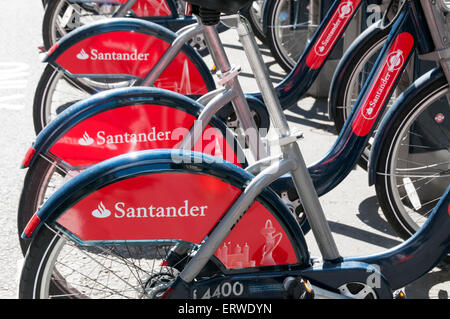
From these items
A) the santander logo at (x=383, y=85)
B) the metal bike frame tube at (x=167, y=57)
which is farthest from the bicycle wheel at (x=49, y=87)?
the santander logo at (x=383, y=85)

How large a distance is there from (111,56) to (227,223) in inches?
75.6

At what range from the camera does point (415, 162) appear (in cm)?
379

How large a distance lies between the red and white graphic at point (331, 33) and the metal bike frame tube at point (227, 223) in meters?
1.77

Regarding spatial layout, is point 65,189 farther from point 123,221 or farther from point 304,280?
point 304,280

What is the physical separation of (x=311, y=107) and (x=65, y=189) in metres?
3.56

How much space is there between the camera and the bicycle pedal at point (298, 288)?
2.31m

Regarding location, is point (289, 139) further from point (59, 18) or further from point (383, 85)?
point (59, 18)

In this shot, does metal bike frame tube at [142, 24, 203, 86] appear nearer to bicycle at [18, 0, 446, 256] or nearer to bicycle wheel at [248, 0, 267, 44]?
bicycle at [18, 0, 446, 256]

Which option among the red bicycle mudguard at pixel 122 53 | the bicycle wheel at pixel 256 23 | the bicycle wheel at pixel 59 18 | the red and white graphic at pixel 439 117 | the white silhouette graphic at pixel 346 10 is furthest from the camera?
the bicycle wheel at pixel 256 23

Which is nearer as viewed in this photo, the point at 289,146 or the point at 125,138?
the point at 289,146

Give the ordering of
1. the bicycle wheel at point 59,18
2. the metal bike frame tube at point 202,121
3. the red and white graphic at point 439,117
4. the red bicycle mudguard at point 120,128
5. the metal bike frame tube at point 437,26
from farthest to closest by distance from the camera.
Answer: the bicycle wheel at point 59,18 → the red and white graphic at point 439,117 → the metal bike frame tube at point 202,121 → the red bicycle mudguard at point 120,128 → the metal bike frame tube at point 437,26

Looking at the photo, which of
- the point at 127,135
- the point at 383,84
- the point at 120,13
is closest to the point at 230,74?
the point at 127,135

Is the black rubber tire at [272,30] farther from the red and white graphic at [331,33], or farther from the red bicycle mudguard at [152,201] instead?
the red bicycle mudguard at [152,201]
